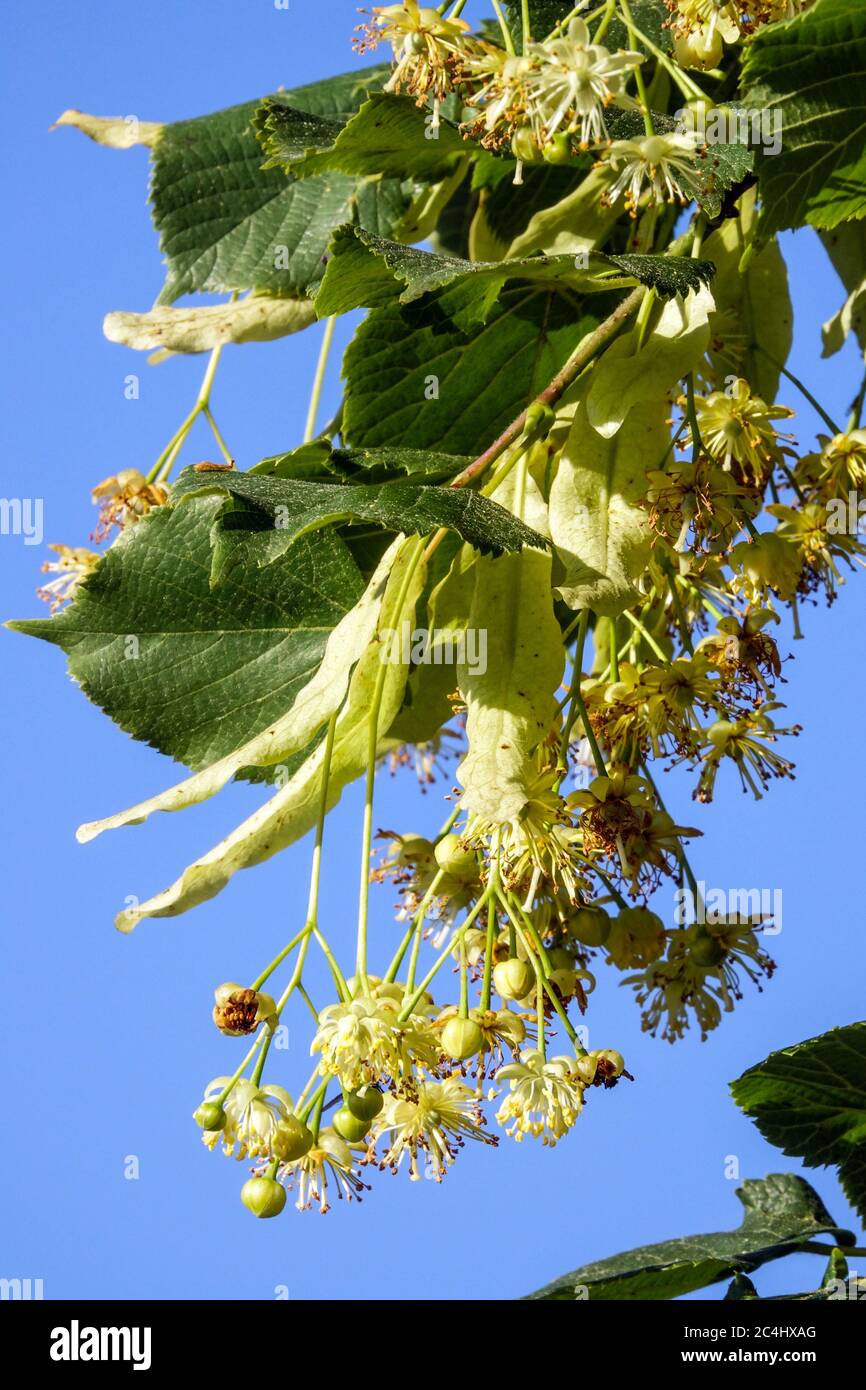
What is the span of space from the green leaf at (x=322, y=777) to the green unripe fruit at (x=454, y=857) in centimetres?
8

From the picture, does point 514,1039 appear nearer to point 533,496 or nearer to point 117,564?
point 533,496

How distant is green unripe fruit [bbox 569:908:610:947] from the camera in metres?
1.10

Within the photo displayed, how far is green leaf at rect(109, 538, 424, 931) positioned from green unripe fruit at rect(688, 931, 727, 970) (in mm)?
349

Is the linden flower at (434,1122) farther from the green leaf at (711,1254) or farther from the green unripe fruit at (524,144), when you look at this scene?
the green unripe fruit at (524,144)

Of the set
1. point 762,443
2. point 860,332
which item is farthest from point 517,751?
point 860,332

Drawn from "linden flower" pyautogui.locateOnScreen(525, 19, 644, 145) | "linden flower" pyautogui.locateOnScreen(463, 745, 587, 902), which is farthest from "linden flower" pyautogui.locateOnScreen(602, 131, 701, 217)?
"linden flower" pyautogui.locateOnScreen(463, 745, 587, 902)

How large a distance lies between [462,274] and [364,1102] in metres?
0.47

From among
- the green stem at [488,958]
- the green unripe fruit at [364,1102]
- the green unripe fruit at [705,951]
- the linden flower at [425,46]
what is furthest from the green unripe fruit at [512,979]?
the linden flower at [425,46]

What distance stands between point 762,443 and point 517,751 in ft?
1.12

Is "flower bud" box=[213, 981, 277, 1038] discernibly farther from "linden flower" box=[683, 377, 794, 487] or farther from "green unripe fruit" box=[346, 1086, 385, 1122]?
"linden flower" box=[683, 377, 794, 487]

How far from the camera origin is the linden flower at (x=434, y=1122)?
97 centimetres

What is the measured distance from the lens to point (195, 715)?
3.88 ft

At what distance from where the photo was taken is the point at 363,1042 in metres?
0.89
